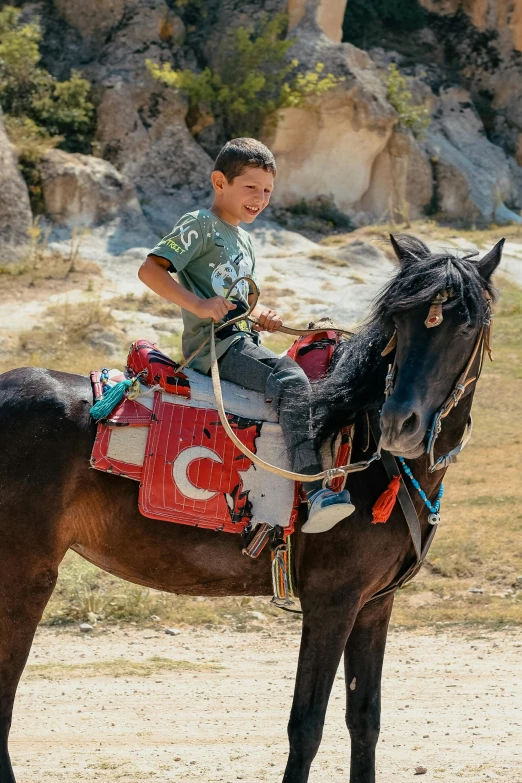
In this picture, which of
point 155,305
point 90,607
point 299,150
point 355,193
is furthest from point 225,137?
point 90,607

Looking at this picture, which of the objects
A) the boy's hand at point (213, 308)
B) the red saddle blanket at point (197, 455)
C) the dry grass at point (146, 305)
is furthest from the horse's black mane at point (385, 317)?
the dry grass at point (146, 305)

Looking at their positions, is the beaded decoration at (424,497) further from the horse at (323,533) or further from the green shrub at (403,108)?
the green shrub at (403,108)

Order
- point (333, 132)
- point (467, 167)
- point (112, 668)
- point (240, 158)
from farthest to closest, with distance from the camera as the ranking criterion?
1. point (467, 167)
2. point (333, 132)
3. point (112, 668)
4. point (240, 158)

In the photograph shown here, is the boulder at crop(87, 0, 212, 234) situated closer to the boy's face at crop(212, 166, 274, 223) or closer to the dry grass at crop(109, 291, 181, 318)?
the dry grass at crop(109, 291, 181, 318)

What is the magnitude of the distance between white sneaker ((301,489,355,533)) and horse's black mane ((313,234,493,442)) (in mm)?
285

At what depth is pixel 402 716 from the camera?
5359mm

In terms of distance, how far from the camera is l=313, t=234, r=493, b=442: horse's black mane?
3.45 metres

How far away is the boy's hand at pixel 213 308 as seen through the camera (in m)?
3.73

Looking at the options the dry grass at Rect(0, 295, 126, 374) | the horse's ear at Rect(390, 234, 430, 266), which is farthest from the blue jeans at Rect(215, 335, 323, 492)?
the dry grass at Rect(0, 295, 126, 374)

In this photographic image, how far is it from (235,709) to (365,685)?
64.8 inches

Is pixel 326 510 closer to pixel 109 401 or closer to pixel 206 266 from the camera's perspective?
pixel 109 401

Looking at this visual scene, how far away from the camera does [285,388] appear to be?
12.4 ft

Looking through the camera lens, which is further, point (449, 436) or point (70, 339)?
point (70, 339)

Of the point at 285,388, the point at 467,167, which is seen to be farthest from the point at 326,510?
the point at 467,167
